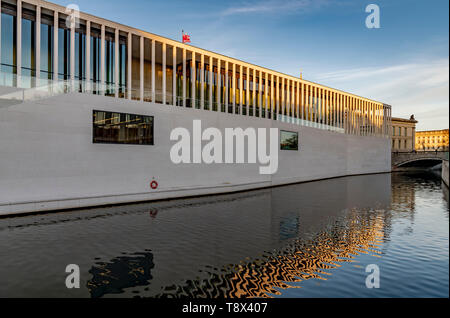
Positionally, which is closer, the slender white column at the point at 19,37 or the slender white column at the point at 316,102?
the slender white column at the point at 19,37

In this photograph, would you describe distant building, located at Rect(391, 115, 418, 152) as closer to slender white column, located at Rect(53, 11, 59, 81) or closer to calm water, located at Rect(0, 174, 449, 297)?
calm water, located at Rect(0, 174, 449, 297)

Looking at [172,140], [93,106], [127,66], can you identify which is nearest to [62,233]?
[93,106]

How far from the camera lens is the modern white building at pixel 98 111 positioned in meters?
17.2

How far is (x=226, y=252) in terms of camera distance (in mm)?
10469

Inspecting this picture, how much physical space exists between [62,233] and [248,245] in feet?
27.3

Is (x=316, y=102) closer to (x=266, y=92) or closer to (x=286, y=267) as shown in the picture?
(x=266, y=92)

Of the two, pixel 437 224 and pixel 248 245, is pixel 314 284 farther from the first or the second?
pixel 437 224

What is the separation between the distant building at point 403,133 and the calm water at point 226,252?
84.4 metres

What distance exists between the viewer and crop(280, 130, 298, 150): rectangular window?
120 feet

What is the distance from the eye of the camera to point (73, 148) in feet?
61.9

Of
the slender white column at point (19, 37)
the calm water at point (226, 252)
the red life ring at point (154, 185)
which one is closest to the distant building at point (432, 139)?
the calm water at point (226, 252)

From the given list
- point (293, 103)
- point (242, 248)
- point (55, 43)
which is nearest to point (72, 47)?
point (55, 43)

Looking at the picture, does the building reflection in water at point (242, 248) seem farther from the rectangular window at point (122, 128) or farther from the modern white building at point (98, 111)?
the rectangular window at point (122, 128)

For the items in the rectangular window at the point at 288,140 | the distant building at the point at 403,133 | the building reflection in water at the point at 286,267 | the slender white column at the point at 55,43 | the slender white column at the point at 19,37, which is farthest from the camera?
the distant building at the point at 403,133
